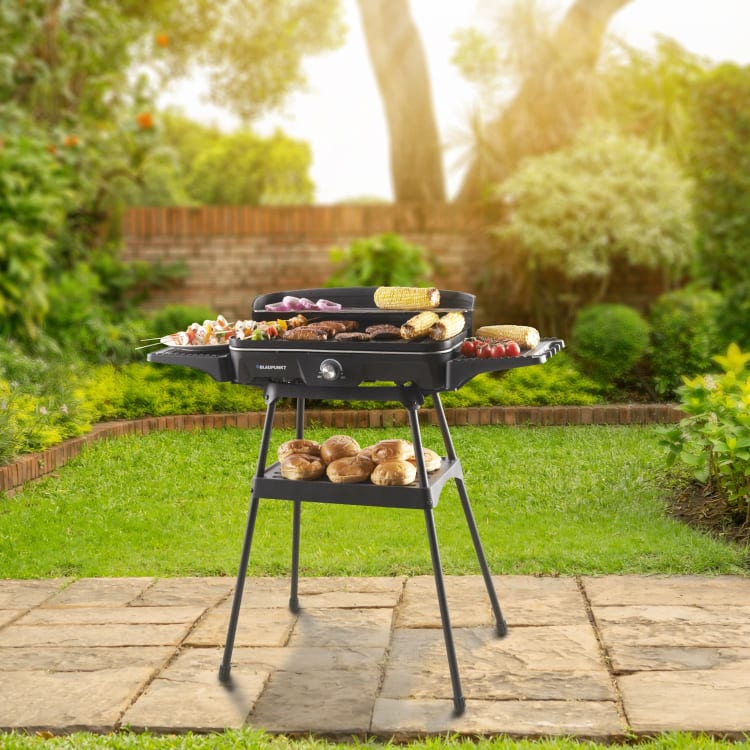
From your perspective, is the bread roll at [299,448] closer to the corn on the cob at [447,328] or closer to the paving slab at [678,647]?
the corn on the cob at [447,328]

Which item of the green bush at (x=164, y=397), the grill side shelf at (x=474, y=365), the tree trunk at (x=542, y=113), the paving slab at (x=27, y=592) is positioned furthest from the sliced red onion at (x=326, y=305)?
the tree trunk at (x=542, y=113)

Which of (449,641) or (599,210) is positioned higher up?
(599,210)

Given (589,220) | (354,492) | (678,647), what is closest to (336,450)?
(354,492)

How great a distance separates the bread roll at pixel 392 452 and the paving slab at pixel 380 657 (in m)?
0.60

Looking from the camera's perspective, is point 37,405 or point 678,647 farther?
point 37,405

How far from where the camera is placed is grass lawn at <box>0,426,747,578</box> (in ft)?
13.2

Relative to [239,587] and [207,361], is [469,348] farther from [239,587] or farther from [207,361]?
[239,587]

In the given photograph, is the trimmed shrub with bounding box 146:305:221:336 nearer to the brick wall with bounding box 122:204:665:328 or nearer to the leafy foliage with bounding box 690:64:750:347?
the brick wall with bounding box 122:204:665:328

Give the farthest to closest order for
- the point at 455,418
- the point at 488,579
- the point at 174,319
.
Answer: the point at 174,319 → the point at 455,418 → the point at 488,579

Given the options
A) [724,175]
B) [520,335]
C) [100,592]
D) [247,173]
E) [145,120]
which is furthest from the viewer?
[247,173]

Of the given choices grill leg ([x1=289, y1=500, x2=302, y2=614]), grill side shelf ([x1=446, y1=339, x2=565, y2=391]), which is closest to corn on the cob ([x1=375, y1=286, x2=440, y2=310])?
grill side shelf ([x1=446, y1=339, x2=565, y2=391])

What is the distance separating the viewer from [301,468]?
3.00 metres

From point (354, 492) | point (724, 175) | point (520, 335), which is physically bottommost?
point (354, 492)

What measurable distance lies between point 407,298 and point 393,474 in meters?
0.53
